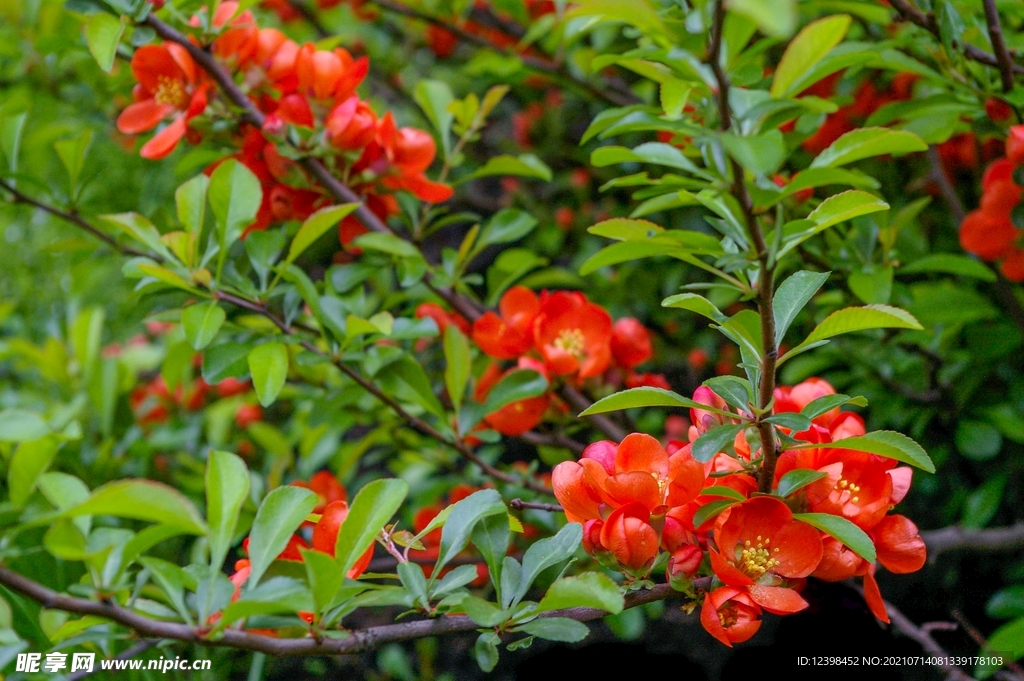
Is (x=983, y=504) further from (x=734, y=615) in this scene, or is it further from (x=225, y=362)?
(x=225, y=362)

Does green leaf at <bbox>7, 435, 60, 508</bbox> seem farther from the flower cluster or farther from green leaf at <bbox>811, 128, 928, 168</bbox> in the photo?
green leaf at <bbox>811, 128, 928, 168</bbox>

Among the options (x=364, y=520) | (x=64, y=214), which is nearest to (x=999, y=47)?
(x=364, y=520)

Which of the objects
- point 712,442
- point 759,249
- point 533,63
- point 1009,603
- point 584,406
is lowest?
point 1009,603

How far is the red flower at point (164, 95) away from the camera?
3.06ft

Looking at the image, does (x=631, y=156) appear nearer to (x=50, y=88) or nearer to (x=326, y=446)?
(x=326, y=446)

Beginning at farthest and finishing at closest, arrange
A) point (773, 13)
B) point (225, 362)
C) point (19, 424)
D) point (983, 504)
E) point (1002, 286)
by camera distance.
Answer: point (983, 504)
point (1002, 286)
point (225, 362)
point (19, 424)
point (773, 13)

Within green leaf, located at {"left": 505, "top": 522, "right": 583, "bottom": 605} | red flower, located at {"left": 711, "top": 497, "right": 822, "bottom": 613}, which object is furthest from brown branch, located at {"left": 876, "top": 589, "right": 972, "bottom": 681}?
green leaf, located at {"left": 505, "top": 522, "right": 583, "bottom": 605}

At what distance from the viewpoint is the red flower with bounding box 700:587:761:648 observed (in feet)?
1.82

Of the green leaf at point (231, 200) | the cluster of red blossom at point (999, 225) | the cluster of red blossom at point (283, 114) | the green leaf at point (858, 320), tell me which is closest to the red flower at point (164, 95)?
the cluster of red blossom at point (283, 114)

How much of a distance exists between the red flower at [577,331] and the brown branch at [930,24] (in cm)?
47

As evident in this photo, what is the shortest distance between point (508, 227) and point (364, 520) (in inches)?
24.2

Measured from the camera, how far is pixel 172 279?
807 mm

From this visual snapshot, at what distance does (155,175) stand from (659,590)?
163cm

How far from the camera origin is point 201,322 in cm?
82
